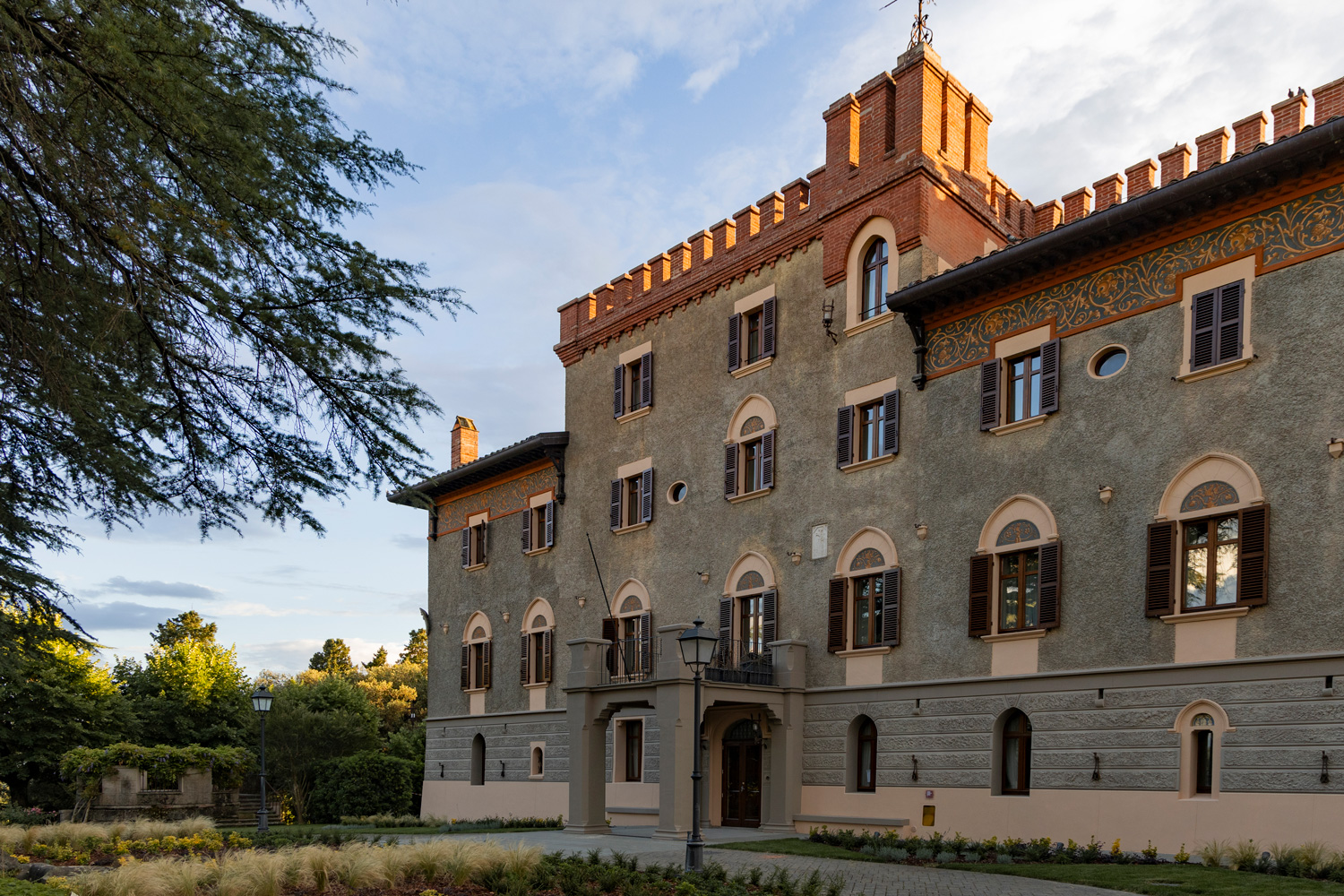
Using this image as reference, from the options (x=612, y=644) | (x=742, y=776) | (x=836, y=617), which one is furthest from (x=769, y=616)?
(x=612, y=644)

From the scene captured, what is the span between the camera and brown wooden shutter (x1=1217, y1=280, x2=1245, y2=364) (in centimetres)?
1703

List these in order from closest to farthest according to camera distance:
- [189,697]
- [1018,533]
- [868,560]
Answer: [1018,533] → [868,560] → [189,697]

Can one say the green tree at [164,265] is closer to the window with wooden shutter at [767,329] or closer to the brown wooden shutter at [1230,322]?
the brown wooden shutter at [1230,322]

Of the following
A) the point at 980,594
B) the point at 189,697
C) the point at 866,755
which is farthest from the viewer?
the point at 189,697

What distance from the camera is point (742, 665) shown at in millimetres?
23734

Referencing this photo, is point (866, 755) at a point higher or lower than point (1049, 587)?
lower

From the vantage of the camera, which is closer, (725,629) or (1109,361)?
(1109,361)

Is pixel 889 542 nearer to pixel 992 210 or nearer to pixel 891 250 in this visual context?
pixel 891 250

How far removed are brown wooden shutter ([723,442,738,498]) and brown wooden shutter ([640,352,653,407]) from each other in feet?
11.7

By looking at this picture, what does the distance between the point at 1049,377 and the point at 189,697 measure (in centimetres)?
4385

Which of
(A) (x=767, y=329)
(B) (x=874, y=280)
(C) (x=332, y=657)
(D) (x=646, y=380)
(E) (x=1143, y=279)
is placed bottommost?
(C) (x=332, y=657)

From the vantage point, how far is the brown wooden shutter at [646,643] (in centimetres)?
2653

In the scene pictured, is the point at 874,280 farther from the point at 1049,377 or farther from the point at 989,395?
the point at 1049,377

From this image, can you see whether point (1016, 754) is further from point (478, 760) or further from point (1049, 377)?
point (478, 760)
